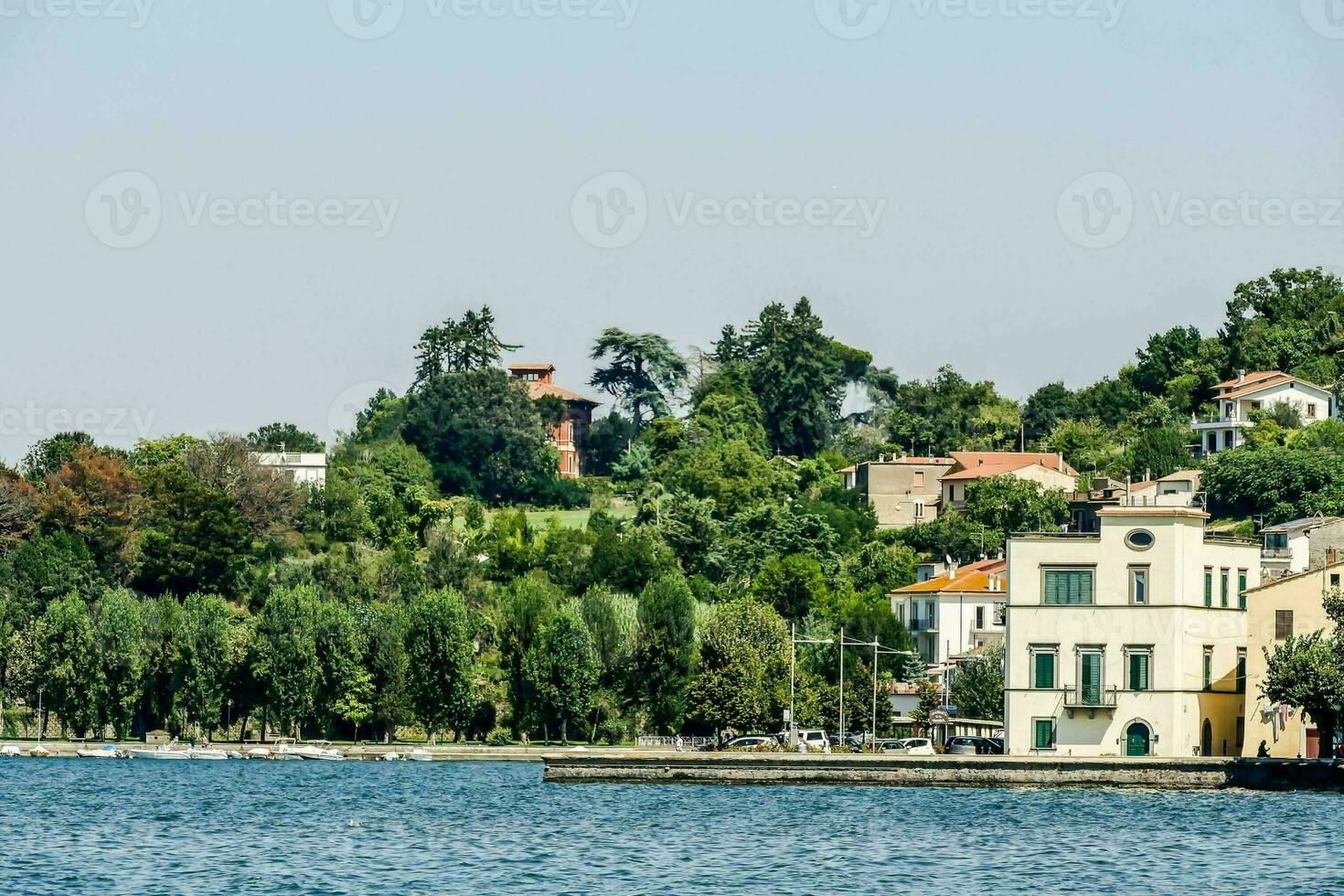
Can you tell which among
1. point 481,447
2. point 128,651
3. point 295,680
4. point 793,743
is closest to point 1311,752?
point 793,743

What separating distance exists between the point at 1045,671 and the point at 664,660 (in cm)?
2556

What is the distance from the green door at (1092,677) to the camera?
8450 cm

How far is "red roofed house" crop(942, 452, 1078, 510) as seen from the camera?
14588cm

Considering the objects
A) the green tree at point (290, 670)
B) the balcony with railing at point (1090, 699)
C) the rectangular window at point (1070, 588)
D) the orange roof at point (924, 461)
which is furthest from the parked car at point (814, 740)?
the orange roof at point (924, 461)

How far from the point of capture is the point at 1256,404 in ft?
500

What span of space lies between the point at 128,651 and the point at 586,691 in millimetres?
19559

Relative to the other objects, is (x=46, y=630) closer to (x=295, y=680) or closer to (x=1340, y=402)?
(x=295, y=680)

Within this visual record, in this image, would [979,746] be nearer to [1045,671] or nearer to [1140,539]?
[1045,671]

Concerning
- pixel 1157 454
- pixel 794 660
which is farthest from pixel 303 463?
pixel 794 660

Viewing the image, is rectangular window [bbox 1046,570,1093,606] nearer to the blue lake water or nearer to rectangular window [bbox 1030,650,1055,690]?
rectangular window [bbox 1030,650,1055,690]

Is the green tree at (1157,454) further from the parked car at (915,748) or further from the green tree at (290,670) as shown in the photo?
the parked car at (915,748)

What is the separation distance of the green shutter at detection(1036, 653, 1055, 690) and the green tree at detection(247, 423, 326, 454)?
84.0 meters

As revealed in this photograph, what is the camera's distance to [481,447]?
162000mm

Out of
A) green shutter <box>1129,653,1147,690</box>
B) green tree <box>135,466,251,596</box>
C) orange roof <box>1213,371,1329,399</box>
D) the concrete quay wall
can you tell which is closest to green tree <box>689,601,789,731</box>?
the concrete quay wall
